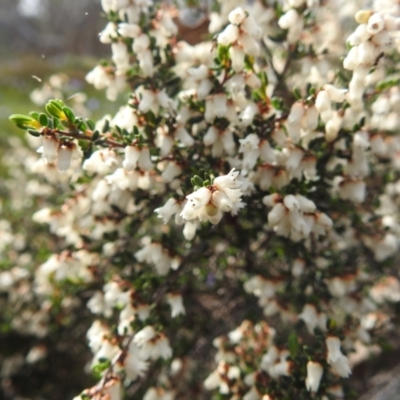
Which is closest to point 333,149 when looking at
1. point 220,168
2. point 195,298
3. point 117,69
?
point 220,168

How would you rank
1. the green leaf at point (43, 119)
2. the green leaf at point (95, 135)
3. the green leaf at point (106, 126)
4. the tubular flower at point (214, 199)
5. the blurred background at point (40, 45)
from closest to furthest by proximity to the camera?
the tubular flower at point (214, 199), the green leaf at point (43, 119), the green leaf at point (95, 135), the green leaf at point (106, 126), the blurred background at point (40, 45)

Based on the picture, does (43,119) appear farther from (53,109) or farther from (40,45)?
(40,45)

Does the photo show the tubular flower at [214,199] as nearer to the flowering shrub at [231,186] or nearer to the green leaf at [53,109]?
the flowering shrub at [231,186]


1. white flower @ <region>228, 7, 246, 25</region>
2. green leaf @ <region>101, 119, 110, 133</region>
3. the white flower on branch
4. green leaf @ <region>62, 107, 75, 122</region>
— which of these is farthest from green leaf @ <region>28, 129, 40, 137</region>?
the white flower on branch

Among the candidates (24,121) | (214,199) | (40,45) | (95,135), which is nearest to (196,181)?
(214,199)

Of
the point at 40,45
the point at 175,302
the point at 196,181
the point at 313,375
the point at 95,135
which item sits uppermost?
the point at 40,45

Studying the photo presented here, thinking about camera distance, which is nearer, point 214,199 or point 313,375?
point 214,199

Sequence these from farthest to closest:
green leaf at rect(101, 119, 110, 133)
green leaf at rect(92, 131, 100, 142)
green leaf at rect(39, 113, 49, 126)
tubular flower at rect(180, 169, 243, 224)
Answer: green leaf at rect(101, 119, 110, 133) < green leaf at rect(92, 131, 100, 142) < green leaf at rect(39, 113, 49, 126) < tubular flower at rect(180, 169, 243, 224)

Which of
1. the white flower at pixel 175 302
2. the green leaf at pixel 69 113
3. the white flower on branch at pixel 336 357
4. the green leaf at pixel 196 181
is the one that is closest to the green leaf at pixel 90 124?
the green leaf at pixel 69 113

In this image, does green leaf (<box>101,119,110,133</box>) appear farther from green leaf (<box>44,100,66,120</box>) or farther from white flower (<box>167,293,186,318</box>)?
white flower (<box>167,293,186,318</box>)
